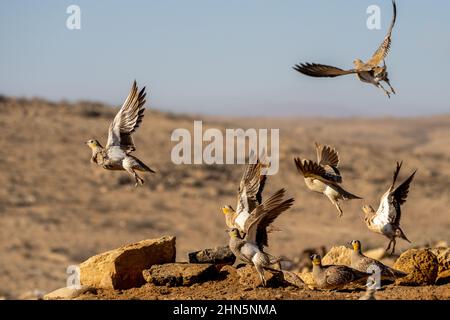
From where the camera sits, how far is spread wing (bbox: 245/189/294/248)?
10.9 metres

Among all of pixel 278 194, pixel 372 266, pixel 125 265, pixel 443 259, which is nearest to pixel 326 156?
pixel 443 259

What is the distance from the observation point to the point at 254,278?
453 inches

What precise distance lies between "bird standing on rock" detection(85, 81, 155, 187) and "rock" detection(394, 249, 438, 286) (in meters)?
3.47

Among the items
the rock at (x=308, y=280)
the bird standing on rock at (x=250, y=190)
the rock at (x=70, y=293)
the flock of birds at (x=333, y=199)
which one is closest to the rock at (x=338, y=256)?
the rock at (x=308, y=280)

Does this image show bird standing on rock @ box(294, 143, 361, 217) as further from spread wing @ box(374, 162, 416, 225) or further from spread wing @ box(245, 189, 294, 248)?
spread wing @ box(245, 189, 294, 248)

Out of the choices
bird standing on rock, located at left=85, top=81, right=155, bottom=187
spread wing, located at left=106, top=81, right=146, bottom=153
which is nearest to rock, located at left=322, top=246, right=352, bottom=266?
bird standing on rock, located at left=85, top=81, right=155, bottom=187

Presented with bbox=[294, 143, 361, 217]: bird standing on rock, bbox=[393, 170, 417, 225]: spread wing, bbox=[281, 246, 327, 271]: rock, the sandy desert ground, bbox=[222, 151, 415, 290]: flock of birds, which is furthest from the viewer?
the sandy desert ground

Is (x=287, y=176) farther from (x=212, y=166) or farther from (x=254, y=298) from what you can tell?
(x=254, y=298)

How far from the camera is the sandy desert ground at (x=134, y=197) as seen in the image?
27.3 meters

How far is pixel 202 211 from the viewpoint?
3198cm

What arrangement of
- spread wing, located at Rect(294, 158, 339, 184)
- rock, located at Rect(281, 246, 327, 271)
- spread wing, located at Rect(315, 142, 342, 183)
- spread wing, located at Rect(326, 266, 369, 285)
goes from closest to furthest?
1. spread wing, located at Rect(326, 266, 369, 285)
2. spread wing, located at Rect(294, 158, 339, 184)
3. spread wing, located at Rect(315, 142, 342, 183)
4. rock, located at Rect(281, 246, 327, 271)

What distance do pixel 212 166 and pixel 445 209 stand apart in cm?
844

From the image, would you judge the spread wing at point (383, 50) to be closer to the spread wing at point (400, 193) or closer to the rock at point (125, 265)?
the spread wing at point (400, 193)
